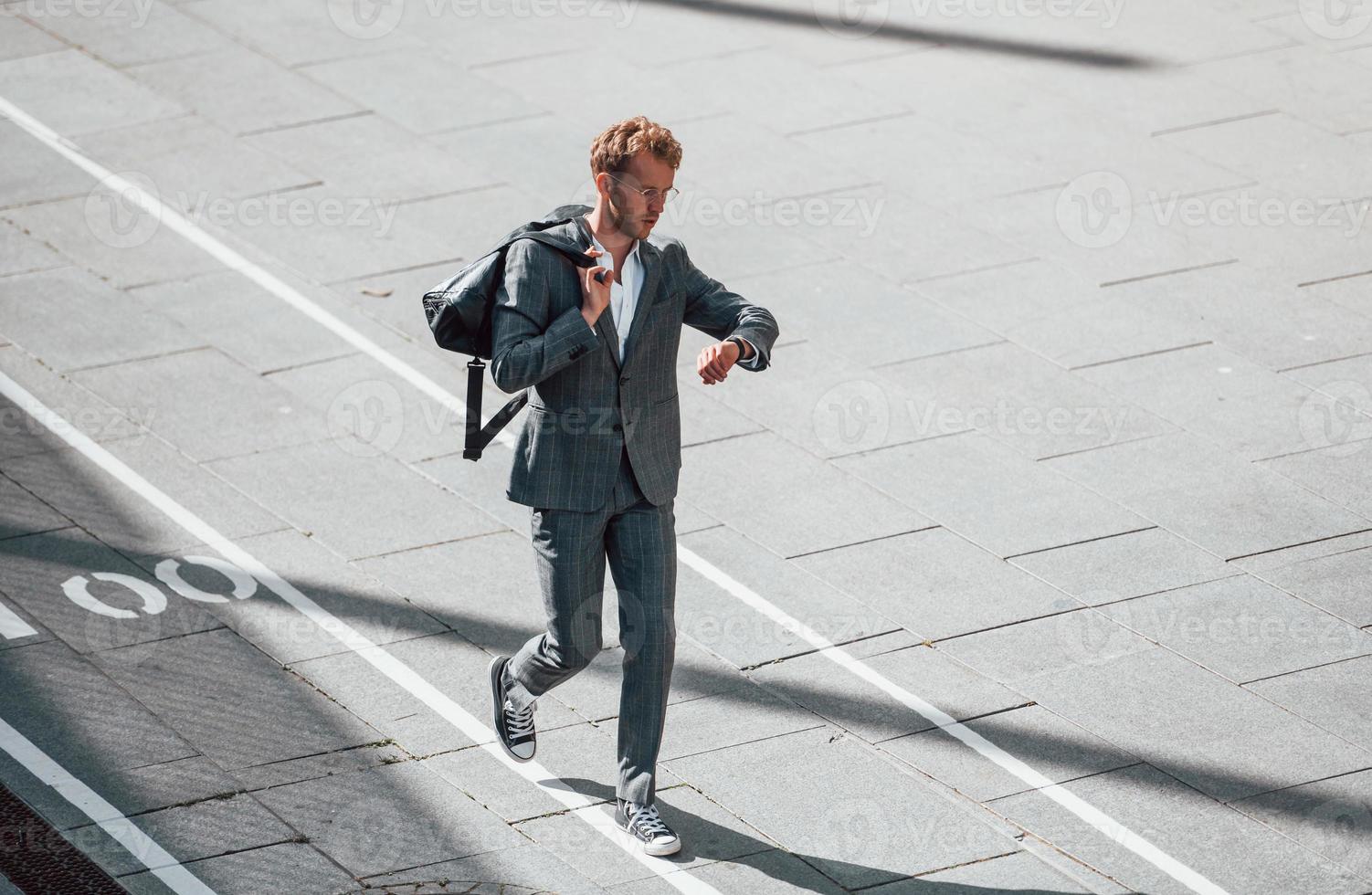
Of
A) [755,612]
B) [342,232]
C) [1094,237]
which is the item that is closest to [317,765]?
[755,612]

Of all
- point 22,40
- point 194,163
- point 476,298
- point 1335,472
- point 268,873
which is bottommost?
point 268,873

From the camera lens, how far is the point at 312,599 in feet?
26.8

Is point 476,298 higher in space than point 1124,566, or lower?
higher

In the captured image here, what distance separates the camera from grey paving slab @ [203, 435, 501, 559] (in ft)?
28.7

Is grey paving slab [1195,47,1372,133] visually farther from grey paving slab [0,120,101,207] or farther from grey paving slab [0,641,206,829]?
grey paving slab [0,641,206,829]

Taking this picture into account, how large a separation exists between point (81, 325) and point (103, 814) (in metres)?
4.97

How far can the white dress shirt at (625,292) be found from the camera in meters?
6.20

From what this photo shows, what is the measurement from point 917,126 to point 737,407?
4.68 m

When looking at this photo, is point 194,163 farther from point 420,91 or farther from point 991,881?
point 991,881

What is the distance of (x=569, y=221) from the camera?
624cm

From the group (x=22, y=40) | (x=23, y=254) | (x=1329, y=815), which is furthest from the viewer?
(x=22, y=40)

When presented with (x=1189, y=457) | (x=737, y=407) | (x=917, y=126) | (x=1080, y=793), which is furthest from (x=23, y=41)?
(x=1080, y=793)

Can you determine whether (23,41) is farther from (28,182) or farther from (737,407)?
(737,407)

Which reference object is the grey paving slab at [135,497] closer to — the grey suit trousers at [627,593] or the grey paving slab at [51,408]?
the grey paving slab at [51,408]
